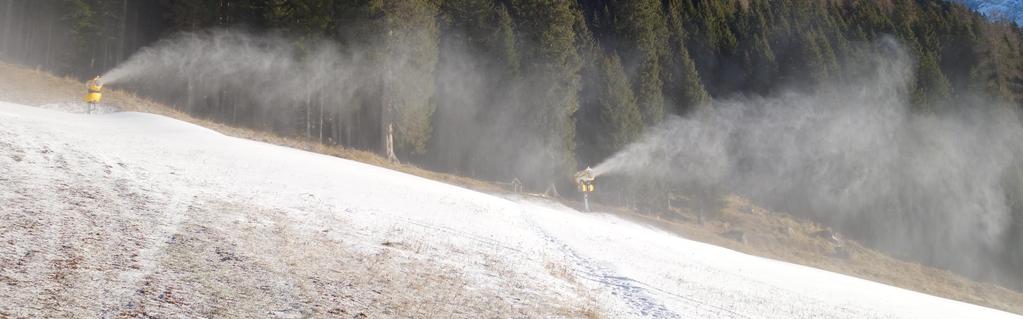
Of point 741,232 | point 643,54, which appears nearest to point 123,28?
point 643,54

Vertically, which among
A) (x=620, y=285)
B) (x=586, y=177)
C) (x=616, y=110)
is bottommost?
(x=620, y=285)

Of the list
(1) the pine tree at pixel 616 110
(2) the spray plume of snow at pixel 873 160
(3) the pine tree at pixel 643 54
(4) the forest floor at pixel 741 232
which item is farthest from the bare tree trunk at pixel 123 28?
(2) the spray plume of snow at pixel 873 160

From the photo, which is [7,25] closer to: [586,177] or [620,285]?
[586,177]

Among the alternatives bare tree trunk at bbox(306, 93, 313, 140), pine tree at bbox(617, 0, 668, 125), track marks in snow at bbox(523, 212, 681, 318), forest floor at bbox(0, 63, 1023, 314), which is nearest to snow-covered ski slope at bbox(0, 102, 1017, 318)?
track marks in snow at bbox(523, 212, 681, 318)

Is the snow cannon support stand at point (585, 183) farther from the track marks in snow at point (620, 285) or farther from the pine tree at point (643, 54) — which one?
the track marks in snow at point (620, 285)

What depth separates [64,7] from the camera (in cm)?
4112

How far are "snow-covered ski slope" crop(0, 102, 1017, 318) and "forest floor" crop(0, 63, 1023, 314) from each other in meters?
7.79

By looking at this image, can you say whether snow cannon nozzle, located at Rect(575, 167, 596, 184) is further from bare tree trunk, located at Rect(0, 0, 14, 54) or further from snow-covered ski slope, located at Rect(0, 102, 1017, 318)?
bare tree trunk, located at Rect(0, 0, 14, 54)

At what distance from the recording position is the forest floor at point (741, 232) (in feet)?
87.7

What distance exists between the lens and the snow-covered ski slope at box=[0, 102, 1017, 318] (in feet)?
22.3

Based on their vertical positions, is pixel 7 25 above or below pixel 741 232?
above

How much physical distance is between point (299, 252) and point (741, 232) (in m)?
26.8

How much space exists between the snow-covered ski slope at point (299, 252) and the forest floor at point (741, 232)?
7794mm

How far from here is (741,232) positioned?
3156cm
